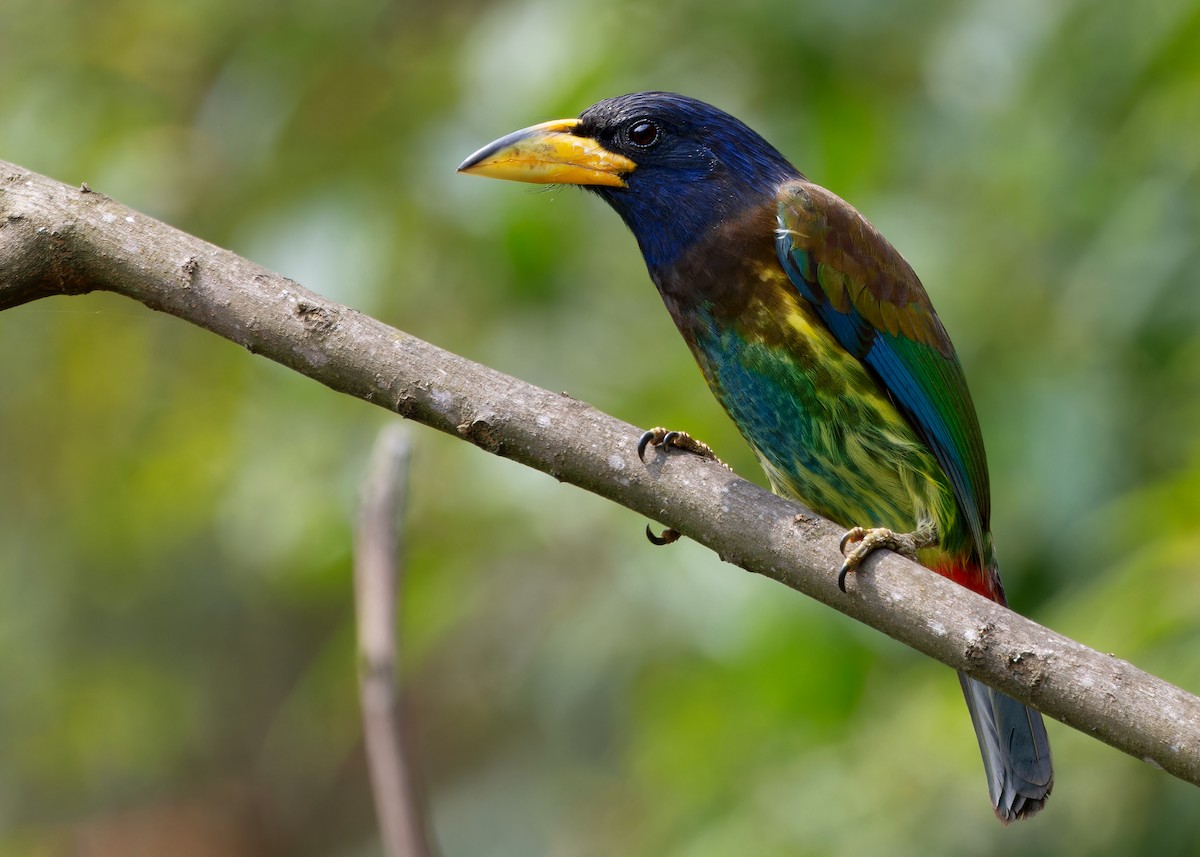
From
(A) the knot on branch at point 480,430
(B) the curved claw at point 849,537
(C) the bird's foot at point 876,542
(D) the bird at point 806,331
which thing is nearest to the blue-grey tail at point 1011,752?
(D) the bird at point 806,331

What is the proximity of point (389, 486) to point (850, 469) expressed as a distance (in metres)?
1.24

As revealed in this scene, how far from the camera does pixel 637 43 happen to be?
3.23m

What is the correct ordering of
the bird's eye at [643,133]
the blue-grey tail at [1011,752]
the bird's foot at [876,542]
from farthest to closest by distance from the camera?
the bird's eye at [643,133], the blue-grey tail at [1011,752], the bird's foot at [876,542]

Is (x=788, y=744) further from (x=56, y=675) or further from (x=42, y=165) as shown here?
(x=56, y=675)

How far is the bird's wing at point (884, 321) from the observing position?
280cm

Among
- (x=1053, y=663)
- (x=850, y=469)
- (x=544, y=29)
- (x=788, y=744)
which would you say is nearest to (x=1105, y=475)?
(x=850, y=469)

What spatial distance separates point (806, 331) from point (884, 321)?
0.81 feet

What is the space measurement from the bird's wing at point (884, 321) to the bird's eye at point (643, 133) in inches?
11.5

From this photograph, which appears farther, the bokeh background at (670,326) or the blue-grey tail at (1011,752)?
the bokeh background at (670,326)

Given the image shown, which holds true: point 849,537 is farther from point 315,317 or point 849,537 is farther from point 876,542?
point 315,317

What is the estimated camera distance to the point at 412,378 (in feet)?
6.54

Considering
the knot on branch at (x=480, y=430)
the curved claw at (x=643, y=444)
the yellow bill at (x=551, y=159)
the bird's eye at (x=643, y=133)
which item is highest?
the bird's eye at (x=643, y=133)

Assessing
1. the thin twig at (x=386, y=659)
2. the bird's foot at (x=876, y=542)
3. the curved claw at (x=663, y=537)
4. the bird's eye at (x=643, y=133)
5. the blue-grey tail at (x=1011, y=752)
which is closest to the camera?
the thin twig at (x=386, y=659)

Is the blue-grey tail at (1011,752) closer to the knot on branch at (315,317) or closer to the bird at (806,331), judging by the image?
the bird at (806,331)
